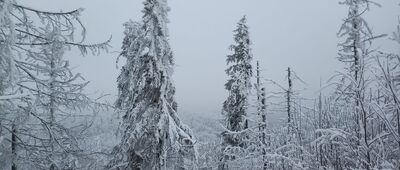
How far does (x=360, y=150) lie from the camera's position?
11.5 ft

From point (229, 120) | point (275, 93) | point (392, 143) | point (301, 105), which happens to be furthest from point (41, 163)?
point (229, 120)

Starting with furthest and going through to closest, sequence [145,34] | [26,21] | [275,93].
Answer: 1. [275,93]
2. [145,34]
3. [26,21]

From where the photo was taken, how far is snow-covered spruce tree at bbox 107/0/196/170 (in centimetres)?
1364

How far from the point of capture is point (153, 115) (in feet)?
45.7

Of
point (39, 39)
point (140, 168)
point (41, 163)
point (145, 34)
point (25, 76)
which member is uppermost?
point (145, 34)

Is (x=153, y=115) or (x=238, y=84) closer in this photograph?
(x=153, y=115)

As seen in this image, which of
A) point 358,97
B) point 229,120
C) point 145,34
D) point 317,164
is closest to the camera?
point 358,97

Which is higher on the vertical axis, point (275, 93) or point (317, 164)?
point (275, 93)

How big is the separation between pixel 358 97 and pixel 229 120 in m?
19.9

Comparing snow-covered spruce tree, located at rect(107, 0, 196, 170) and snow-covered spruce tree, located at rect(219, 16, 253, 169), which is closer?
snow-covered spruce tree, located at rect(107, 0, 196, 170)

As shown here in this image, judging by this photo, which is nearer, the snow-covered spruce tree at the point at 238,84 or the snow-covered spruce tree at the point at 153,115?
the snow-covered spruce tree at the point at 153,115

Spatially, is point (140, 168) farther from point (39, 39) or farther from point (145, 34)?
point (39, 39)

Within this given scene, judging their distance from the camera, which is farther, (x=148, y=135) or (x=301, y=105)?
(x=148, y=135)

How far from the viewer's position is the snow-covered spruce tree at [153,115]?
13641mm
